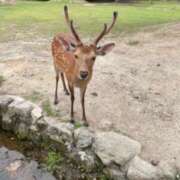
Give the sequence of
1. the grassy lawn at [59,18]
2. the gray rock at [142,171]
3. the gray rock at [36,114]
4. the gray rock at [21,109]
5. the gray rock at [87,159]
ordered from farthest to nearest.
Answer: the grassy lawn at [59,18]
the gray rock at [21,109]
the gray rock at [36,114]
the gray rock at [87,159]
the gray rock at [142,171]

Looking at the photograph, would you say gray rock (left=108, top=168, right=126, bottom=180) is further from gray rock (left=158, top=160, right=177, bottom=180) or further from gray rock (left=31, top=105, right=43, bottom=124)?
gray rock (left=31, top=105, right=43, bottom=124)

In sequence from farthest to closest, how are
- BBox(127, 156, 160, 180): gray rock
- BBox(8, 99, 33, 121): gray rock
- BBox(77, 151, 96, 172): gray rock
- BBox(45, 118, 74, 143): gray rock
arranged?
BBox(8, 99, 33, 121): gray rock < BBox(45, 118, 74, 143): gray rock < BBox(77, 151, 96, 172): gray rock < BBox(127, 156, 160, 180): gray rock

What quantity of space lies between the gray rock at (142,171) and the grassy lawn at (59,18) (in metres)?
6.12

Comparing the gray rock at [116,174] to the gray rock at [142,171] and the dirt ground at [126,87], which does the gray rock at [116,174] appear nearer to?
the gray rock at [142,171]

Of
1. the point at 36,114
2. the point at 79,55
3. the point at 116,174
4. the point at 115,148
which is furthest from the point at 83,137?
the point at 79,55

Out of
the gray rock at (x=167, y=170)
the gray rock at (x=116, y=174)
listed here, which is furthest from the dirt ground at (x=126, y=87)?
the gray rock at (x=116, y=174)

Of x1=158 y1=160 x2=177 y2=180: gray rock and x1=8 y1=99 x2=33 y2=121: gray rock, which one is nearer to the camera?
x1=158 y1=160 x2=177 y2=180: gray rock

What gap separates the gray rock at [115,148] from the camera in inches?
194

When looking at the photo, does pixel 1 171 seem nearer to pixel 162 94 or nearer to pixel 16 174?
pixel 16 174

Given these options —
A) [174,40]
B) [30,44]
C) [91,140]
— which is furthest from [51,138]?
[174,40]

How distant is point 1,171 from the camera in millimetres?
5188

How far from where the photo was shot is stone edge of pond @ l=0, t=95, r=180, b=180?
4.72 metres

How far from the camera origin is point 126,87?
6891 mm

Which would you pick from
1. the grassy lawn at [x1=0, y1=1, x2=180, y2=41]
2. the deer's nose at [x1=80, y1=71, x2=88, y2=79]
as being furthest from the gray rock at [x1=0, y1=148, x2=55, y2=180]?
the grassy lawn at [x1=0, y1=1, x2=180, y2=41]
